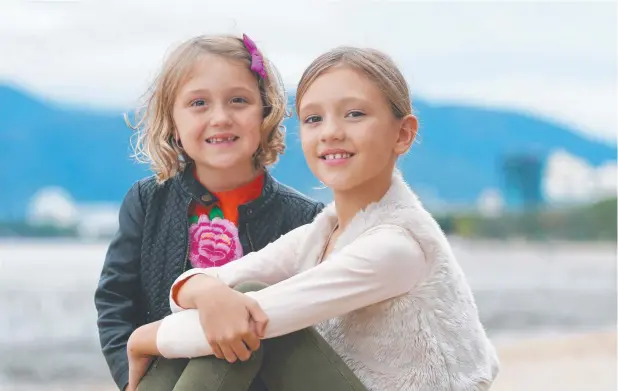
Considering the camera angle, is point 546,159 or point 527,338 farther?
point 546,159

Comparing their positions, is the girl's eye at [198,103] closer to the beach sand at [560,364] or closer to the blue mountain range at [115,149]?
the beach sand at [560,364]

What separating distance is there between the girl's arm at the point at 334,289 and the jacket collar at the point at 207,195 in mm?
311

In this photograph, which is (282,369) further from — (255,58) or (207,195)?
(255,58)

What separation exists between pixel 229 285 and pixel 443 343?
0.94 ft

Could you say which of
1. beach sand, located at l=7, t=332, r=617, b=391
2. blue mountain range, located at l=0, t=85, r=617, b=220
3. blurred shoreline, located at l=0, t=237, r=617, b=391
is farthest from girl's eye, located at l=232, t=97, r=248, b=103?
blue mountain range, located at l=0, t=85, r=617, b=220

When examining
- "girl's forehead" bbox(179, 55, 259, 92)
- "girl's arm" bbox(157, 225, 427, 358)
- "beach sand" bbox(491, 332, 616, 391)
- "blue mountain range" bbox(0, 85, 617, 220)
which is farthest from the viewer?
"blue mountain range" bbox(0, 85, 617, 220)

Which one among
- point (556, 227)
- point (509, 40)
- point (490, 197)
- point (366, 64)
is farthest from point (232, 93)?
point (509, 40)

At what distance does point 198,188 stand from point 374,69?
1.26 ft

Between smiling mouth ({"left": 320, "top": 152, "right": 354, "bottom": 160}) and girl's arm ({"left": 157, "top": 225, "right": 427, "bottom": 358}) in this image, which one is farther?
smiling mouth ({"left": 320, "top": 152, "right": 354, "bottom": 160})

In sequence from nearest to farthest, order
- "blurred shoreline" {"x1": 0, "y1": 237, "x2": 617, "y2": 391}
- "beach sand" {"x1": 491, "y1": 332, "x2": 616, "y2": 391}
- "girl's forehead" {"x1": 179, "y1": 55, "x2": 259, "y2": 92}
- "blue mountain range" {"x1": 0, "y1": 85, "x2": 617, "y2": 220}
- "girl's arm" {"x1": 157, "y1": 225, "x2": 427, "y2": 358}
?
"girl's arm" {"x1": 157, "y1": 225, "x2": 427, "y2": 358}
"girl's forehead" {"x1": 179, "y1": 55, "x2": 259, "y2": 92}
"beach sand" {"x1": 491, "y1": 332, "x2": 616, "y2": 391}
"blurred shoreline" {"x1": 0, "y1": 237, "x2": 617, "y2": 391}
"blue mountain range" {"x1": 0, "y1": 85, "x2": 617, "y2": 220}

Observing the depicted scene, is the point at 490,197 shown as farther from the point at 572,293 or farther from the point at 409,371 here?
the point at 409,371

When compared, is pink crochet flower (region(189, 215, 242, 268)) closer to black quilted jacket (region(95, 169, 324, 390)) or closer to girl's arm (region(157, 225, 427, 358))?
black quilted jacket (region(95, 169, 324, 390))

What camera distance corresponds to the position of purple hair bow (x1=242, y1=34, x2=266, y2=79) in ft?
4.36

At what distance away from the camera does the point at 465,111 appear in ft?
27.3
